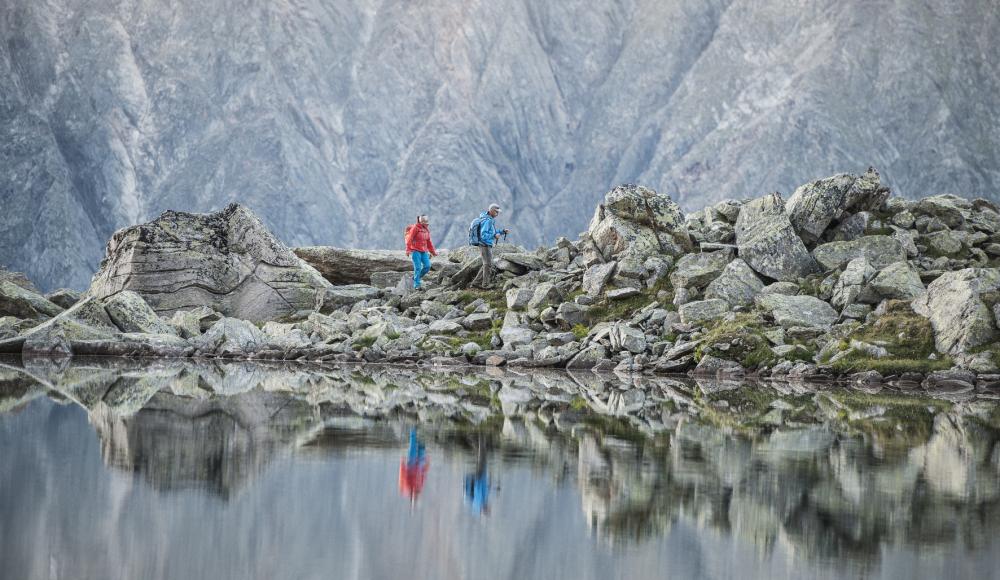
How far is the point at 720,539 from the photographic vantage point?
8.95m

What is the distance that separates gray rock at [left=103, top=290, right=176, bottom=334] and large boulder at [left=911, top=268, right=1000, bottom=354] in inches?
927

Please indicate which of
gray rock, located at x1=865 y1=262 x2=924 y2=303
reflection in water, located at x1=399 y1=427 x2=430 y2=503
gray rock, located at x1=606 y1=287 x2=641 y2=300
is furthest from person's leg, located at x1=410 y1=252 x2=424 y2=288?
reflection in water, located at x1=399 y1=427 x2=430 y2=503

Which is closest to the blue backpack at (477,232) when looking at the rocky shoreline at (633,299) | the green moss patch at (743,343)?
the rocky shoreline at (633,299)

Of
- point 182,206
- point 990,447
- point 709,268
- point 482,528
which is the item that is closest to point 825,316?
point 709,268

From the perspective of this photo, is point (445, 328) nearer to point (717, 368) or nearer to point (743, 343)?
point (717, 368)

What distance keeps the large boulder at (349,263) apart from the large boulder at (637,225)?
40.5 ft

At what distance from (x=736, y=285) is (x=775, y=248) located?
1864 millimetres

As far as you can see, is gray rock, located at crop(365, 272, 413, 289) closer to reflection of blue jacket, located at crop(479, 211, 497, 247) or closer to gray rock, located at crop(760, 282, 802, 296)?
reflection of blue jacket, located at crop(479, 211, 497, 247)

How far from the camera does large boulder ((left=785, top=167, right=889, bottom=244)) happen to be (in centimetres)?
3588

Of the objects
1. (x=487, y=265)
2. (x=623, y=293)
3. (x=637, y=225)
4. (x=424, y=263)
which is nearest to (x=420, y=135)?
(x=424, y=263)

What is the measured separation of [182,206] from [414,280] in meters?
146

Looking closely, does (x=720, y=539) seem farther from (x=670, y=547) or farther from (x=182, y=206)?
(x=182, y=206)

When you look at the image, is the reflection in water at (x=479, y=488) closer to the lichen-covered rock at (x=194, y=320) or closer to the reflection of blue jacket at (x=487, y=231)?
the reflection of blue jacket at (x=487, y=231)

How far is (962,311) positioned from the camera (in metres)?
28.6
